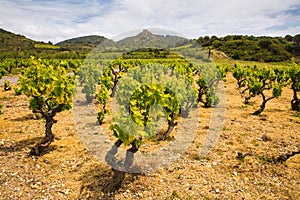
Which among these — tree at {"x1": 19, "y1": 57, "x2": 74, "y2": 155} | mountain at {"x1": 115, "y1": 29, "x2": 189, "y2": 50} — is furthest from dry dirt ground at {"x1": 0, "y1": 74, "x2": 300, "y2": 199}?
mountain at {"x1": 115, "y1": 29, "x2": 189, "y2": 50}

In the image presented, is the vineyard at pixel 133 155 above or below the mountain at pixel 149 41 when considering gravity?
below

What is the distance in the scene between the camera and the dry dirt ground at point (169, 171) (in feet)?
22.2

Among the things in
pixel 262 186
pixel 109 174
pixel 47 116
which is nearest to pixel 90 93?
pixel 47 116

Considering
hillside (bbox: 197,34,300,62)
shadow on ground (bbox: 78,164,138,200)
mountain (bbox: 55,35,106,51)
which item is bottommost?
shadow on ground (bbox: 78,164,138,200)

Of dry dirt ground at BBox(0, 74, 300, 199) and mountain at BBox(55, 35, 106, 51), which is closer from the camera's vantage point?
dry dirt ground at BBox(0, 74, 300, 199)

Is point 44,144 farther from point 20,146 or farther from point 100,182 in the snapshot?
point 100,182

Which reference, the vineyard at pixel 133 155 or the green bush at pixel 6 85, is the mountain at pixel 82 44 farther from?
the vineyard at pixel 133 155

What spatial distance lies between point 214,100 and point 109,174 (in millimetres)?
12893

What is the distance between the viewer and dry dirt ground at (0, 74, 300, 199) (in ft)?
22.2

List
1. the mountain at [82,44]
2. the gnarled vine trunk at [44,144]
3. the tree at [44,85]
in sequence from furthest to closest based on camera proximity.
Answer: the mountain at [82,44] → the gnarled vine trunk at [44,144] → the tree at [44,85]

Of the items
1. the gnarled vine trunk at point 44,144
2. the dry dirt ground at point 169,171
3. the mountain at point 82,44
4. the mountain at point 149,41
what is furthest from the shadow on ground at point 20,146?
the mountain at point 82,44

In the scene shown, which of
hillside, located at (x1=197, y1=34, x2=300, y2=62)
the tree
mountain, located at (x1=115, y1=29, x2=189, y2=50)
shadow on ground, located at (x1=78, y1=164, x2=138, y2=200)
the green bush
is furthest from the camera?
hillside, located at (x1=197, y1=34, x2=300, y2=62)

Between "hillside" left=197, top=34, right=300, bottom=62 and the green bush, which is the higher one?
"hillside" left=197, top=34, right=300, bottom=62

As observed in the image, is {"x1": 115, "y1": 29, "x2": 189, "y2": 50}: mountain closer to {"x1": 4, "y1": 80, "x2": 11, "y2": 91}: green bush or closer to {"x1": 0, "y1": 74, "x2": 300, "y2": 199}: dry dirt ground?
{"x1": 0, "y1": 74, "x2": 300, "y2": 199}: dry dirt ground
